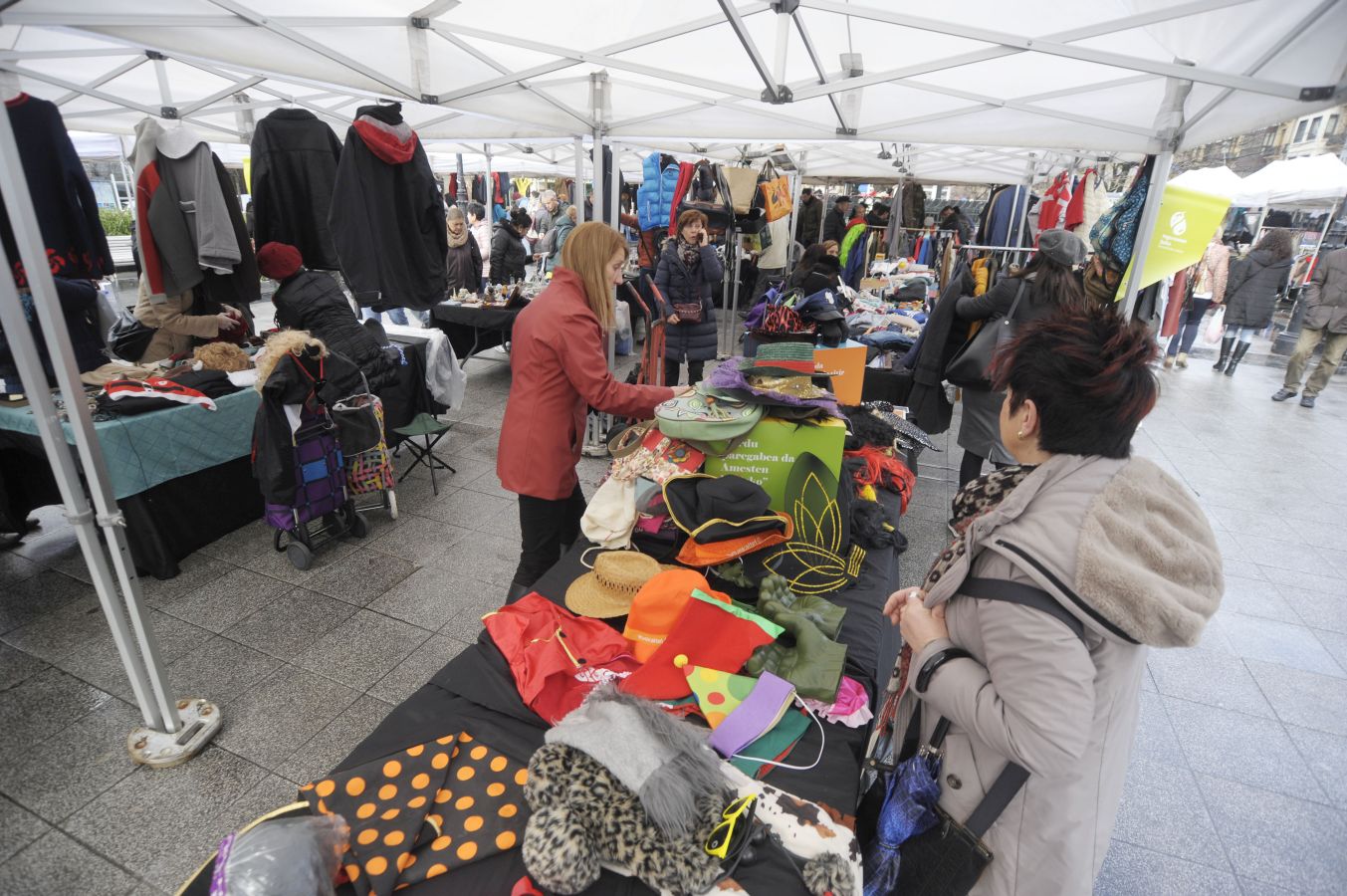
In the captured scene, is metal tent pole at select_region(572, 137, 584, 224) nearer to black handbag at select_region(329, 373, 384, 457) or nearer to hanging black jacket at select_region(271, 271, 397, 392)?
hanging black jacket at select_region(271, 271, 397, 392)

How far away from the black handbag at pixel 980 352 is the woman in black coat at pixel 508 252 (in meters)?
6.15

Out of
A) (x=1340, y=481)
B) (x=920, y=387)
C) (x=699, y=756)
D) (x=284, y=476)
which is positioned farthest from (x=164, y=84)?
(x=1340, y=481)

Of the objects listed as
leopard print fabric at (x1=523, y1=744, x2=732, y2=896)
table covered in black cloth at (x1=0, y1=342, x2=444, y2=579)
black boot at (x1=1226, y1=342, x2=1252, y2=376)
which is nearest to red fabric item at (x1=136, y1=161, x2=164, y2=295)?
table covered in black cloth at (x1=0, y1=342, x2=444, y2=579)

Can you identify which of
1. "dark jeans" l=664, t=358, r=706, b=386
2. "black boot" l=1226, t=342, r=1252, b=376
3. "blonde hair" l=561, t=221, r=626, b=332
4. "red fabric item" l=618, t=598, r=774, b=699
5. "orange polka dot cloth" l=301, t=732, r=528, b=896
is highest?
"blonde hair" l=561, t=221, r=626, b=332

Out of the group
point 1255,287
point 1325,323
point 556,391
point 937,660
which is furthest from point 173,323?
point 1255,287

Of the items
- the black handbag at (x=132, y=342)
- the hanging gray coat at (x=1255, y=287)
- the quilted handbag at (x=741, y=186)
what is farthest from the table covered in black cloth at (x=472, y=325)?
the hanging gray coat at (x=1255, y=287)

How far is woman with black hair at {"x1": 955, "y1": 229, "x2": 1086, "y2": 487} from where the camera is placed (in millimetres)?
3137

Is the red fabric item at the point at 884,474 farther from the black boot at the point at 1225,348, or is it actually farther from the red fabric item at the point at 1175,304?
the black boot at the point at 1225,348

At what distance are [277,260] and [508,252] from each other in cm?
486

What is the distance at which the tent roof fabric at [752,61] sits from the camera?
2652 mm

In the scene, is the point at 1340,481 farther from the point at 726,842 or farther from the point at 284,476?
the point at 284,476

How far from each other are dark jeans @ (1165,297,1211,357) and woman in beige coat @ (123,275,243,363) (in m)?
11.6

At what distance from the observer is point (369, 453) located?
372cm

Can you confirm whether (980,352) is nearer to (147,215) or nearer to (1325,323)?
(147,215)
